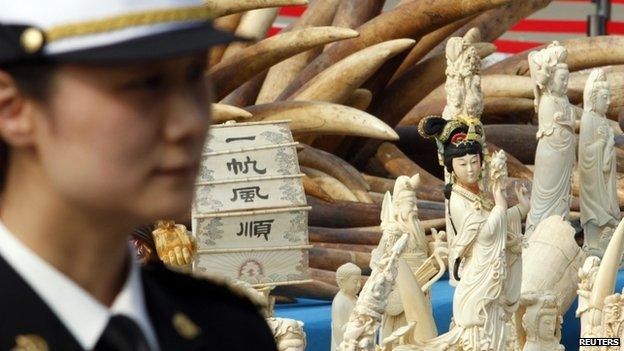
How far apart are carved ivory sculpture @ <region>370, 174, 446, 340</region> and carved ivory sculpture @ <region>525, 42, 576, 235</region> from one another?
1.43 metres

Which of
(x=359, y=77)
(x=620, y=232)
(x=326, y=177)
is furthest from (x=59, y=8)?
(x=359, y=77)

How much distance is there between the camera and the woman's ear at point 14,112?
4.94 ft

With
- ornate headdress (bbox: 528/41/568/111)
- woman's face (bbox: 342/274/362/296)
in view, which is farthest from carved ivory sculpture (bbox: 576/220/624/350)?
ornate headdress (bbox: 528/41/568/111)

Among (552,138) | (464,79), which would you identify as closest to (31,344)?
(552,138)

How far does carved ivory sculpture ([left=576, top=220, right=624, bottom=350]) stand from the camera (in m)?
8.39

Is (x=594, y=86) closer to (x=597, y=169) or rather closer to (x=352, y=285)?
(x=597, y=169)

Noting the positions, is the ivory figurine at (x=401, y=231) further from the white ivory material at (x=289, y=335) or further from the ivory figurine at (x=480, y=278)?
the white ivory material at (x=289, y=335)

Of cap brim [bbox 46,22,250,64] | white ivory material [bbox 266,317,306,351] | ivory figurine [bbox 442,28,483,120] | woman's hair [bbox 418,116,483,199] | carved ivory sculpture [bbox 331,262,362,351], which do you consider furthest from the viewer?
ivory figurine [bbox 442,28,483,120]

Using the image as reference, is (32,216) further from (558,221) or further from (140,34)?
(558,221)

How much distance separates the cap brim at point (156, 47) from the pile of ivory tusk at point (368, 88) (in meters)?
9.19

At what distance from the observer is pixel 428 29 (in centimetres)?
1321

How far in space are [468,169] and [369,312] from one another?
1.77 meters

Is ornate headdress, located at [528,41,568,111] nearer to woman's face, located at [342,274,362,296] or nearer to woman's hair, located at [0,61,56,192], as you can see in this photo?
woman's face, located at [342,274,362,296]

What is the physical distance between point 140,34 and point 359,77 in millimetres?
11014
